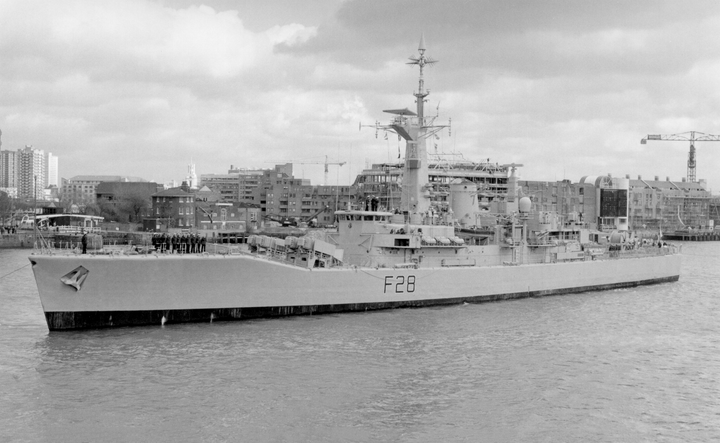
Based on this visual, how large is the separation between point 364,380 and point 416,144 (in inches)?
612

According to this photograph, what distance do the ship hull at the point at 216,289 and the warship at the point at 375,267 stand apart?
A: 0.11ft

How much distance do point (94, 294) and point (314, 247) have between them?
7406 mm

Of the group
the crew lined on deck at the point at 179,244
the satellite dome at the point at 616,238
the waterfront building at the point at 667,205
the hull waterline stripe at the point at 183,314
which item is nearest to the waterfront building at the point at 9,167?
the waterfront building at the point at 667,205

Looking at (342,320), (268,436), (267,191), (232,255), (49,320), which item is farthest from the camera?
(267,191)

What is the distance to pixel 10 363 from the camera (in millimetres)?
17484

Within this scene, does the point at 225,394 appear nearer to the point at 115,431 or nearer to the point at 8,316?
the point at 115,431

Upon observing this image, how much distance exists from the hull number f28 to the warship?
0.13ft

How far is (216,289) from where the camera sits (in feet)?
72.9

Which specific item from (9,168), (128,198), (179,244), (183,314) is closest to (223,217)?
(128,198)

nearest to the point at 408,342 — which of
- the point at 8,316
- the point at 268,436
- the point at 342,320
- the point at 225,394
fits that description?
the point at 342,320

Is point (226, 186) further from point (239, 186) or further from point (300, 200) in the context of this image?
point (300, 200)

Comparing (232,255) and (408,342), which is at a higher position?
(232,255)

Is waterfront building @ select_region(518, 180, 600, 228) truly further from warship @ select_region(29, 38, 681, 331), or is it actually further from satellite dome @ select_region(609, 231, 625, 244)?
warship @ select_region(29, 38, 681, 331)

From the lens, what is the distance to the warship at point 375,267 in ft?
68.7
